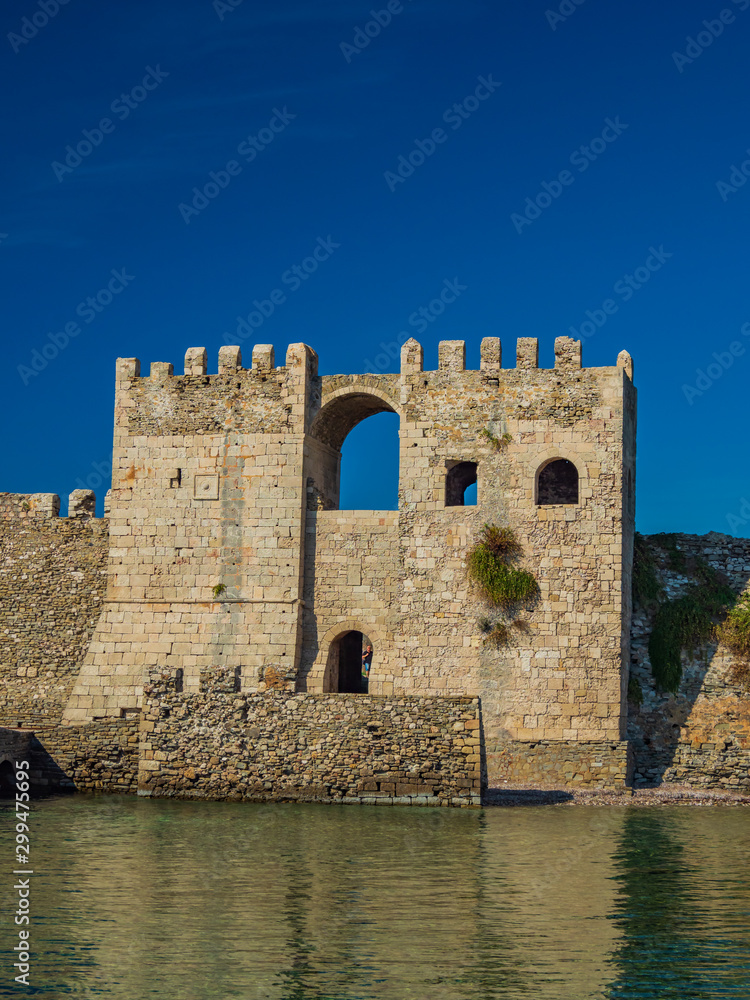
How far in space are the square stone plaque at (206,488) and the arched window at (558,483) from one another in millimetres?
6755

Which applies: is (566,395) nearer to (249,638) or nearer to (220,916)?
(249,638)

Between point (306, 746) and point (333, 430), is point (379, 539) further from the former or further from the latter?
point (306, 746)

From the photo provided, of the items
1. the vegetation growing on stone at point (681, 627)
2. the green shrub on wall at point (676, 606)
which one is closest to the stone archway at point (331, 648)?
the green shrub on wall at point (676, 606)

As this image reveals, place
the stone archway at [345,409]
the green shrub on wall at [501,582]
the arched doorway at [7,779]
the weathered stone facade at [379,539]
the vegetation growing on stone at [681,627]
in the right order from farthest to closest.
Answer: the stone archway at [345,409] < the vegetation growing on stone at [681,627] < the green shrub on wall at [501,582] < the weathered stone facade at [379,539] < the arched doorway at [7,779]

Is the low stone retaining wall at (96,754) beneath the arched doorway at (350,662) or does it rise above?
beneath

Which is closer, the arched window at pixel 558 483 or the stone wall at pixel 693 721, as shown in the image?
the stone wall at pixel 693 721

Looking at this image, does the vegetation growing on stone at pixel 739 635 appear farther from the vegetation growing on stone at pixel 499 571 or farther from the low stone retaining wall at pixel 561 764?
the vegetation growing on stone at pixel 499 571

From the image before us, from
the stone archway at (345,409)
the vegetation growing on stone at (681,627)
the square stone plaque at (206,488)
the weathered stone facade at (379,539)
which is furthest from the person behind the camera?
the stone archway at (345,409)

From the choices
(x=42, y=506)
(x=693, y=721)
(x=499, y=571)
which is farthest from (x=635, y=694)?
(x=42, y=506)

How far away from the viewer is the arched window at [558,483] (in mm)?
25375

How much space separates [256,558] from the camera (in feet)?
81.4

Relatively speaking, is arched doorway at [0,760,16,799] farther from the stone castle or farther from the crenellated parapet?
the crenellated parapet

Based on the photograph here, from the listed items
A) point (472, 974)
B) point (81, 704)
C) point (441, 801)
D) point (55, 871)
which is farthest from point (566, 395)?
point (472, 974)

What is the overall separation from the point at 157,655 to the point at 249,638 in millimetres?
1978
